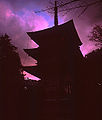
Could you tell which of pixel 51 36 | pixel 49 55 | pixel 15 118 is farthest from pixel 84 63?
pixel 15 118

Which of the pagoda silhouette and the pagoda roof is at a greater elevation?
the pagoda roof

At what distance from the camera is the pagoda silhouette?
9.65 m

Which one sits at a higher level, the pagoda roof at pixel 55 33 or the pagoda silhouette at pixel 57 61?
the pagoda roof at pixel 55 33

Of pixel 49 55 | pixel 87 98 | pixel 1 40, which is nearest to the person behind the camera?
pixel 87 98

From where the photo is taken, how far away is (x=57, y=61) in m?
10.6

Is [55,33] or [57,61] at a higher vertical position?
[55,33]

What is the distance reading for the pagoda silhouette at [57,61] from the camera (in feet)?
31.7

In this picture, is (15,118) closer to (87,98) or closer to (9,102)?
(9,102)

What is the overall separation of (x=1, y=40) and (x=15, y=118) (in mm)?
19157

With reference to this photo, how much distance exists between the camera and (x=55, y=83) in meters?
10.5

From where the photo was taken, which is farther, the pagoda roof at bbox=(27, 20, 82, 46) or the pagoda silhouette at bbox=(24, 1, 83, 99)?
the pagoda roof at bbox=(27, 20, 82, 46)

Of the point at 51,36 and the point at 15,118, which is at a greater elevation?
the point at 51,36

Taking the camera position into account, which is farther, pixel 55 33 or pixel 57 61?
pixel 55 33

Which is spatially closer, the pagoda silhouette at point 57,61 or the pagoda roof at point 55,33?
the pagoda silhouette at point 57,61
